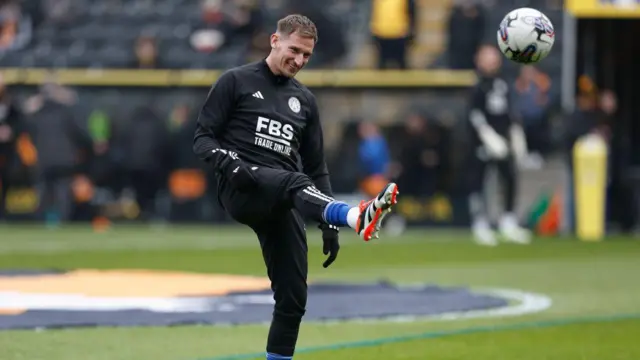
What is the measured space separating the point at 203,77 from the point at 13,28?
5.03 meters

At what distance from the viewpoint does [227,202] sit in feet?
23.3

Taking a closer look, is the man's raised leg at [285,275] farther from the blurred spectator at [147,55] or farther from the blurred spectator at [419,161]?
the blurred spectator at [147,55]

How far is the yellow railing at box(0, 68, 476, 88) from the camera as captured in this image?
2289 centimetres

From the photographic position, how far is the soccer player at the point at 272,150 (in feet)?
22.9

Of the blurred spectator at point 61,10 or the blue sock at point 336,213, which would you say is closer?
the blue sock at point 336,213

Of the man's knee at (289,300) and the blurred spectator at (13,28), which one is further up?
the man's knee at (289,300)

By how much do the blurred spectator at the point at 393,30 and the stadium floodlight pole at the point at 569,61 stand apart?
3050 millimetres

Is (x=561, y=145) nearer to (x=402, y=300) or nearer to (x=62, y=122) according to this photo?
(x=62, y=122)

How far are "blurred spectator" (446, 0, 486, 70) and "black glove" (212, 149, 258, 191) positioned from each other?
52.9ft

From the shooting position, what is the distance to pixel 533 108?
72.3ft


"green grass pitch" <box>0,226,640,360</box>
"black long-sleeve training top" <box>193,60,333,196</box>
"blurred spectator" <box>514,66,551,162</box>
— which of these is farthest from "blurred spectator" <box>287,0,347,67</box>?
"black long-sleeve training top" <box>193,60,333,196</box>

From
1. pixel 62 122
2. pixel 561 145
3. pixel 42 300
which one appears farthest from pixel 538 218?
pixel 42 300

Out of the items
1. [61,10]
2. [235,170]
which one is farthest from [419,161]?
[235,170]

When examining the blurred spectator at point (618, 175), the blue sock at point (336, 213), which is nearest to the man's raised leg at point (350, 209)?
the blue sock at point (336, 213)
